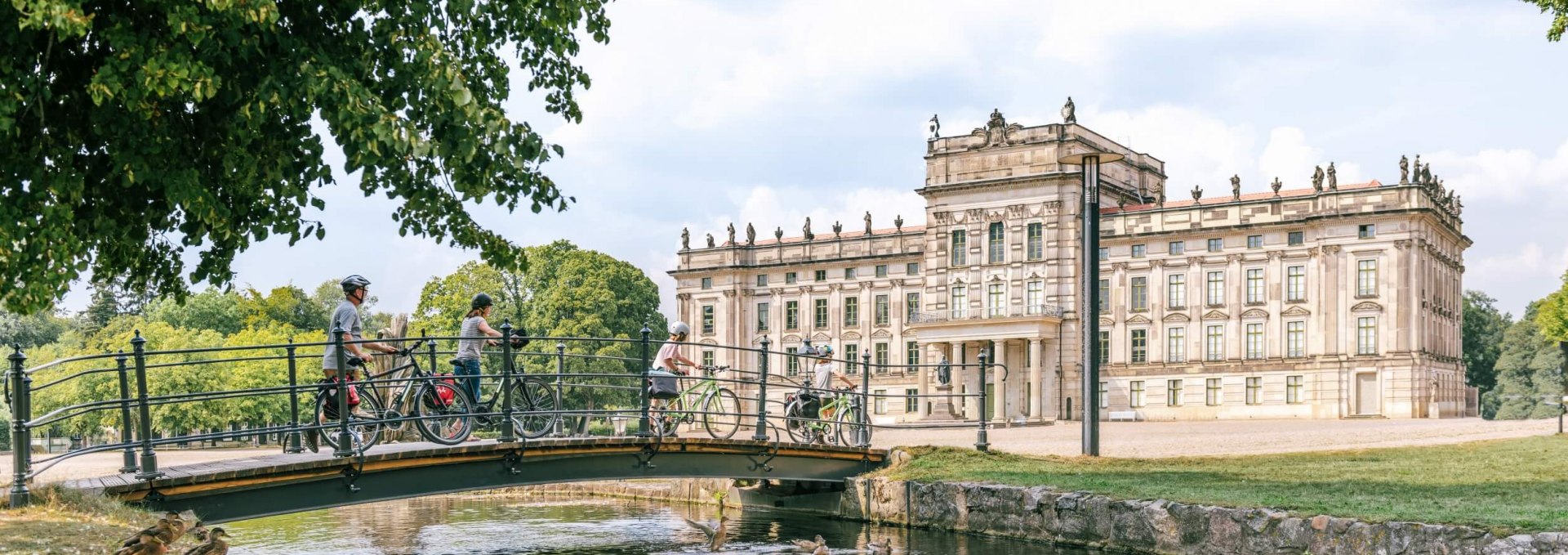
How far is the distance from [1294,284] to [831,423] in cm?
4550

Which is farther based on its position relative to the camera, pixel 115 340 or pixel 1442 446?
pixel 115 340

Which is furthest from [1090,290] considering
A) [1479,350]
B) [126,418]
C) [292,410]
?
[1479,350]

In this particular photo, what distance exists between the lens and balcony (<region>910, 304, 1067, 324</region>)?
208ft

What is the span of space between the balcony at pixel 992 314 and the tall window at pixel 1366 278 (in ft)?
39.2

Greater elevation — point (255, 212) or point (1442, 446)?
point (255, 212)

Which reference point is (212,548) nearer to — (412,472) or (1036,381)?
(412,472)

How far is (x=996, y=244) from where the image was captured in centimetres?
6506

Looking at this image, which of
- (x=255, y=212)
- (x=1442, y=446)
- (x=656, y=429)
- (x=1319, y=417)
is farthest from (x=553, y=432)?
(x=1319, y=417)

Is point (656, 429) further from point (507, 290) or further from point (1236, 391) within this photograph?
point (507, 290)

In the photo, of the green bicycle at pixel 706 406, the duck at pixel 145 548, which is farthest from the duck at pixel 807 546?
the duck at pixel 145 548

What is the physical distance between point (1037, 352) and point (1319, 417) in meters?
11.8

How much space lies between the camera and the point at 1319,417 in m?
57.1

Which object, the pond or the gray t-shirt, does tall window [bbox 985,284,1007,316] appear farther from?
the gray t-shirt

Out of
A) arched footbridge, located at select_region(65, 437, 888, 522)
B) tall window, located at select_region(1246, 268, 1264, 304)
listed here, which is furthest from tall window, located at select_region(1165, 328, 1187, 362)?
arched footbridge, located at select_region(65, 437, 888, 522)
